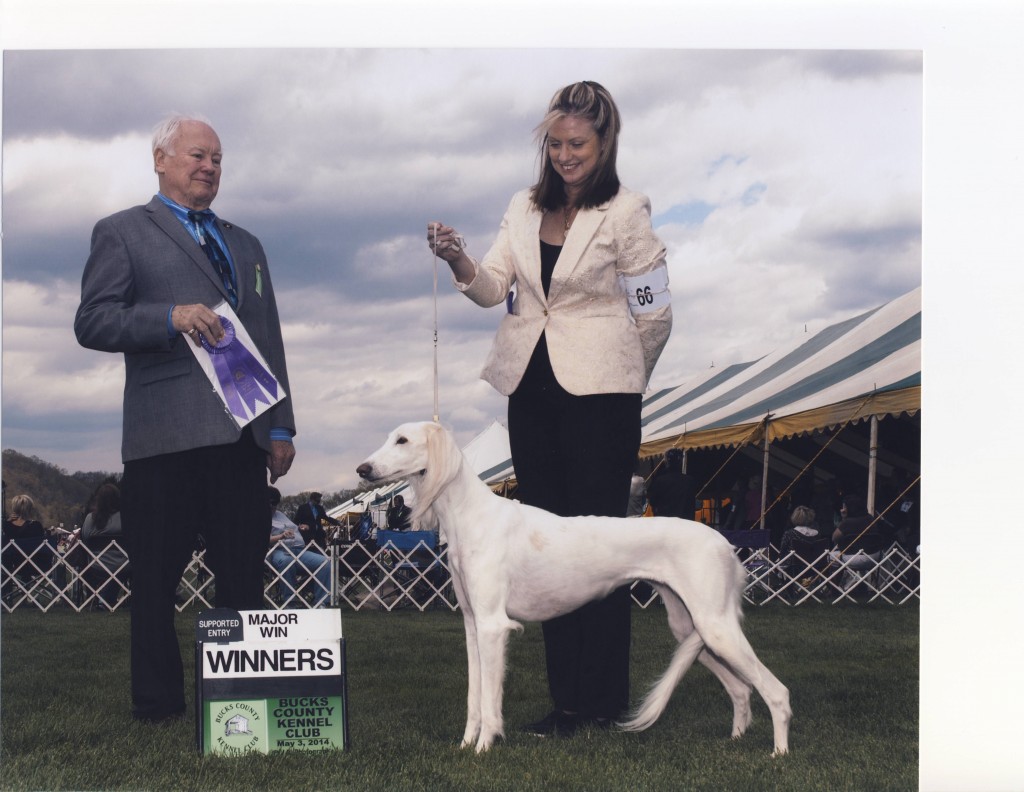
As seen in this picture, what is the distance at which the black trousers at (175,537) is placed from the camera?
132 inches

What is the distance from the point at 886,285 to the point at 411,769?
234 cm

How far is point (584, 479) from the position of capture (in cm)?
343

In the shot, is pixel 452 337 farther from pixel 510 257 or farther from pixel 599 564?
pixel 599 564

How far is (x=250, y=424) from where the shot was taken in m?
3.38

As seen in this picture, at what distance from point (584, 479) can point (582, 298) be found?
60cm

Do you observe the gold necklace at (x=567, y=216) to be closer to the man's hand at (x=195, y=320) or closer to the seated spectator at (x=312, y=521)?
the man's hand at (x=195, y=320)

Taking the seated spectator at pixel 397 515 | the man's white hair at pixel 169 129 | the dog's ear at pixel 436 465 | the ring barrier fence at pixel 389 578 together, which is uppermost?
the man's white hair at pixel 169 129

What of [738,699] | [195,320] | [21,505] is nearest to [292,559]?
[21,505]

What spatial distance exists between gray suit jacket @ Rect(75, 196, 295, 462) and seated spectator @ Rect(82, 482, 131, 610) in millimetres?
1249

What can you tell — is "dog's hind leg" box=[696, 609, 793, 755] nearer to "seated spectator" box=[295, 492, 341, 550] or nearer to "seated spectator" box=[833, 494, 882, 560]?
"seated spectator" box=[295, 492, 341, 550]

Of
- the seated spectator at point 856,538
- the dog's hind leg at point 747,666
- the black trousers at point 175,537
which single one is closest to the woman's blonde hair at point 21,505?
the black trousers at point 175,537

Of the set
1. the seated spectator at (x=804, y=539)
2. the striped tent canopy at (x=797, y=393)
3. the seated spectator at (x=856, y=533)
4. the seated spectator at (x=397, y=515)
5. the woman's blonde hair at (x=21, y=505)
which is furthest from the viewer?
the seated spectator at (x=397, y=515)

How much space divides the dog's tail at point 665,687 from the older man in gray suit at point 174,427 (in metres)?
1.29

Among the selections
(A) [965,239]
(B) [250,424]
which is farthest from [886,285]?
(B) [250,424]
